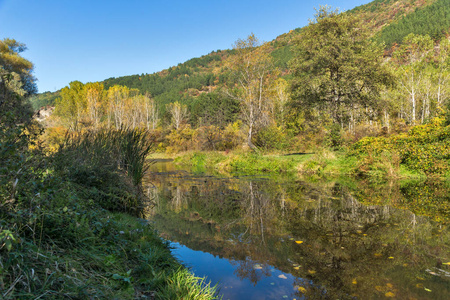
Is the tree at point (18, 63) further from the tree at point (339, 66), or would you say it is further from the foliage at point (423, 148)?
the foliage at point (423, 148)

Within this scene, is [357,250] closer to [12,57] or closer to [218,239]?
[218,239]

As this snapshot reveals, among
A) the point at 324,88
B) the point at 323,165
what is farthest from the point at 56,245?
the point at 324,88

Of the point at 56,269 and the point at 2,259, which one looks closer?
the point at 2,259

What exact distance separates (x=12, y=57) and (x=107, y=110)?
70.3ft

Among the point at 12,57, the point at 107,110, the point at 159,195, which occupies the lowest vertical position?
the point at 159,195

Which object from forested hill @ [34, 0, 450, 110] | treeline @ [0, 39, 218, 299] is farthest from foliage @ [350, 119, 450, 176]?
forested hill @ [34, 0, 450, 110]

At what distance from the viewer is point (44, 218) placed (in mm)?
2504

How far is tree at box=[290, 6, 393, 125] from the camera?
64.2 feet

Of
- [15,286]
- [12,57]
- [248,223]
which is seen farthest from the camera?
[12,57]

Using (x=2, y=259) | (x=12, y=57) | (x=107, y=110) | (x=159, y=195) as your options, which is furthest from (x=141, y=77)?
(x=2, y=259)

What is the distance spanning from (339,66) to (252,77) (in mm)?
7991

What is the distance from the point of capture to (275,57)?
7975cm

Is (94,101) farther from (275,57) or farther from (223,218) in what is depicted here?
(275,57)

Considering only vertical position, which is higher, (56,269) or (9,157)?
(9,157)
